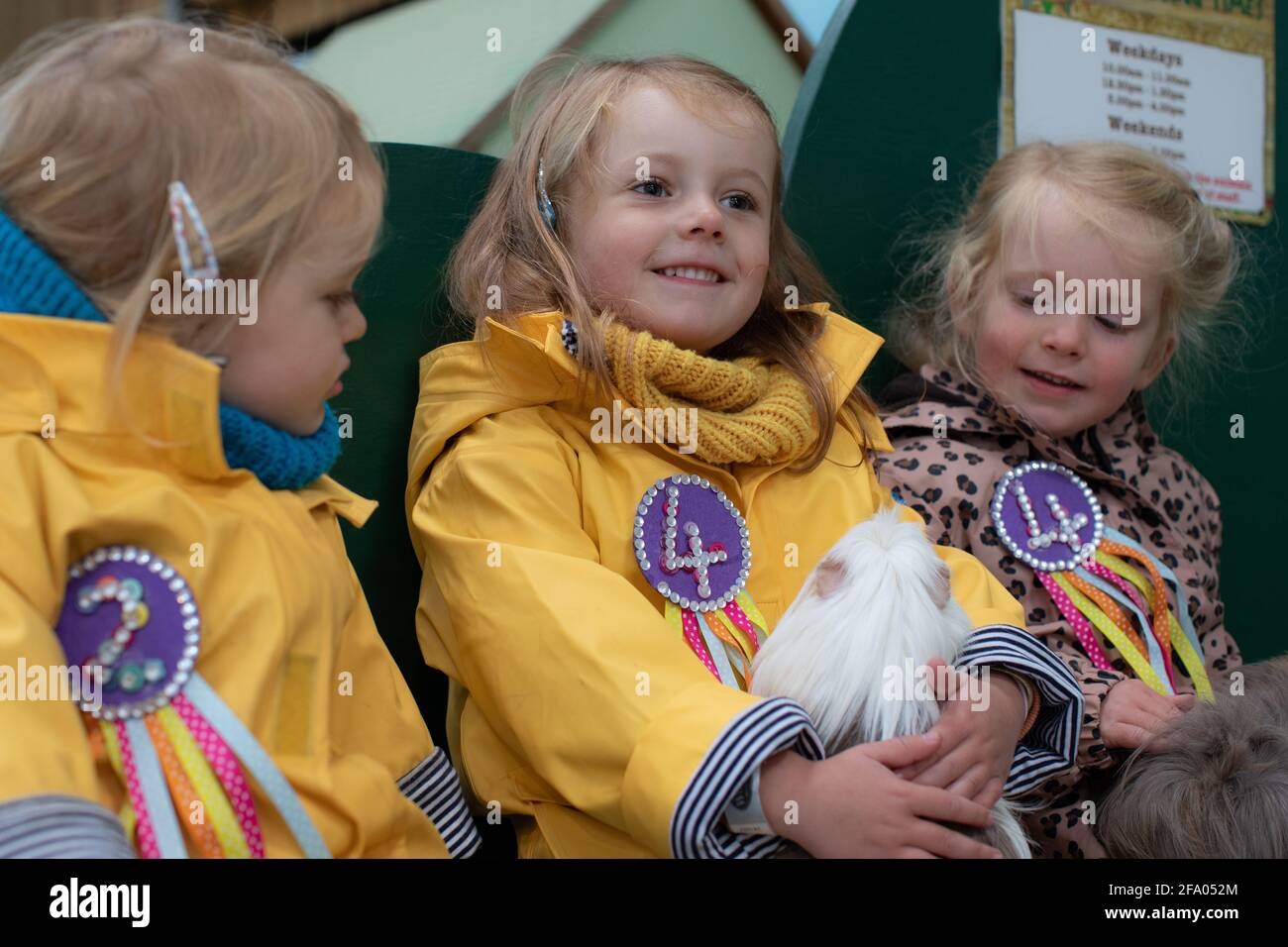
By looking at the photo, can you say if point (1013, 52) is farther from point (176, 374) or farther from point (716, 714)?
point (176, 374)

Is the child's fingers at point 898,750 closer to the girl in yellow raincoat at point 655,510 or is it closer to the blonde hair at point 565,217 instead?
the girl in yellow raincoat at point 655,510

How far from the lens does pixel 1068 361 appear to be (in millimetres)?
2385

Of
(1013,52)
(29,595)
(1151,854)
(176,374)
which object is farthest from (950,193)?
(29,595)

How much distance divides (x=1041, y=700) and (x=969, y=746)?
0.86 ft

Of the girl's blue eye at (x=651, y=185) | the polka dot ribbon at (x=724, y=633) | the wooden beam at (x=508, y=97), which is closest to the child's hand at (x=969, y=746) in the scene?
the polka dot ribbon at (x=724, y=633)

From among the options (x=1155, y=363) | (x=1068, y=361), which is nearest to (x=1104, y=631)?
(x=1068, y=361)

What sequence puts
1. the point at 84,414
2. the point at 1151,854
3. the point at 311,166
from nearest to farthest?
the point at 84,414
the point at 311,166
the point at 1151,854

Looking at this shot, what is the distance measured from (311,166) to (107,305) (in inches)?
10.9

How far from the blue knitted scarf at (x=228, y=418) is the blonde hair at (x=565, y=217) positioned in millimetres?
407

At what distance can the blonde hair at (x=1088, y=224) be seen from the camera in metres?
2.42

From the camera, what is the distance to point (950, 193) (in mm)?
2764

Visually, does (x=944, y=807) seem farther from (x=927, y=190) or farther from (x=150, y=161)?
(x=927, y=190)

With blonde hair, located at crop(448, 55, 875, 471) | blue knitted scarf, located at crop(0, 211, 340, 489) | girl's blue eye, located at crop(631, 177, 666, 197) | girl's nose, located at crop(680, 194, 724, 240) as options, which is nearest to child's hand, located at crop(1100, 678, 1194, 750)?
blonde hair, located at crop(448, 55, 875, 471)

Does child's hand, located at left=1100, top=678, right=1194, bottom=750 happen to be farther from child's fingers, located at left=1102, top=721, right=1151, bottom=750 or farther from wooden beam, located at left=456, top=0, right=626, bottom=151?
wooden beam, located at left=456, top=0, right=626, bottom=151
